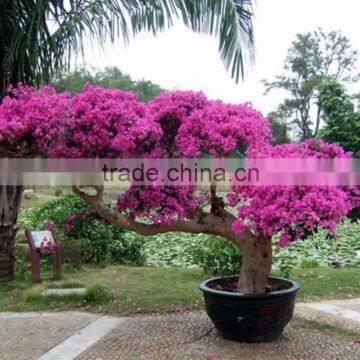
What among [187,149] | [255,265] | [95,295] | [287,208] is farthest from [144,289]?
[287,208]

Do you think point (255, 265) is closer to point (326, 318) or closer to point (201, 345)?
point (201, 345)

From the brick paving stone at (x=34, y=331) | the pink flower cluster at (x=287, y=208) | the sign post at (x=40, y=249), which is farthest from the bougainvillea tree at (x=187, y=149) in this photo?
the sign post at (x=40, y=249)

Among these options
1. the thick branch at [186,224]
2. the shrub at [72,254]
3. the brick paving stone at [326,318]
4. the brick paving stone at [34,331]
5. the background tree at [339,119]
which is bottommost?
the brick paving stone at [34,331]

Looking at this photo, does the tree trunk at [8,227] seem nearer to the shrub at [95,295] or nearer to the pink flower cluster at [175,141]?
the shrub at [95,295]

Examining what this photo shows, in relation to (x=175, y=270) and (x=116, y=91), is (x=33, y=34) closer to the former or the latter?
(x=116, y=91)

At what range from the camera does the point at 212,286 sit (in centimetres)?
509

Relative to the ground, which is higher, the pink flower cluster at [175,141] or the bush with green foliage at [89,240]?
the pink flower cluster at [175,141]

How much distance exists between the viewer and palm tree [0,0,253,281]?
5891 mm

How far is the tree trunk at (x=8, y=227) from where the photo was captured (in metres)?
7.29

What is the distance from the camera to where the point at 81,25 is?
6227mm

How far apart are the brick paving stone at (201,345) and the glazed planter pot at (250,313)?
91 mm

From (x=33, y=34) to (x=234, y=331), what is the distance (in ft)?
13.4

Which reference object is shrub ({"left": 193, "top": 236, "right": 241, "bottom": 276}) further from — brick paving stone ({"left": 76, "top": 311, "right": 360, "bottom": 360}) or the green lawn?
brick paving stone ({"left": 76, "top": 311, "right": 360, "bottom": 360})

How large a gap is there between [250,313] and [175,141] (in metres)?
1.66
